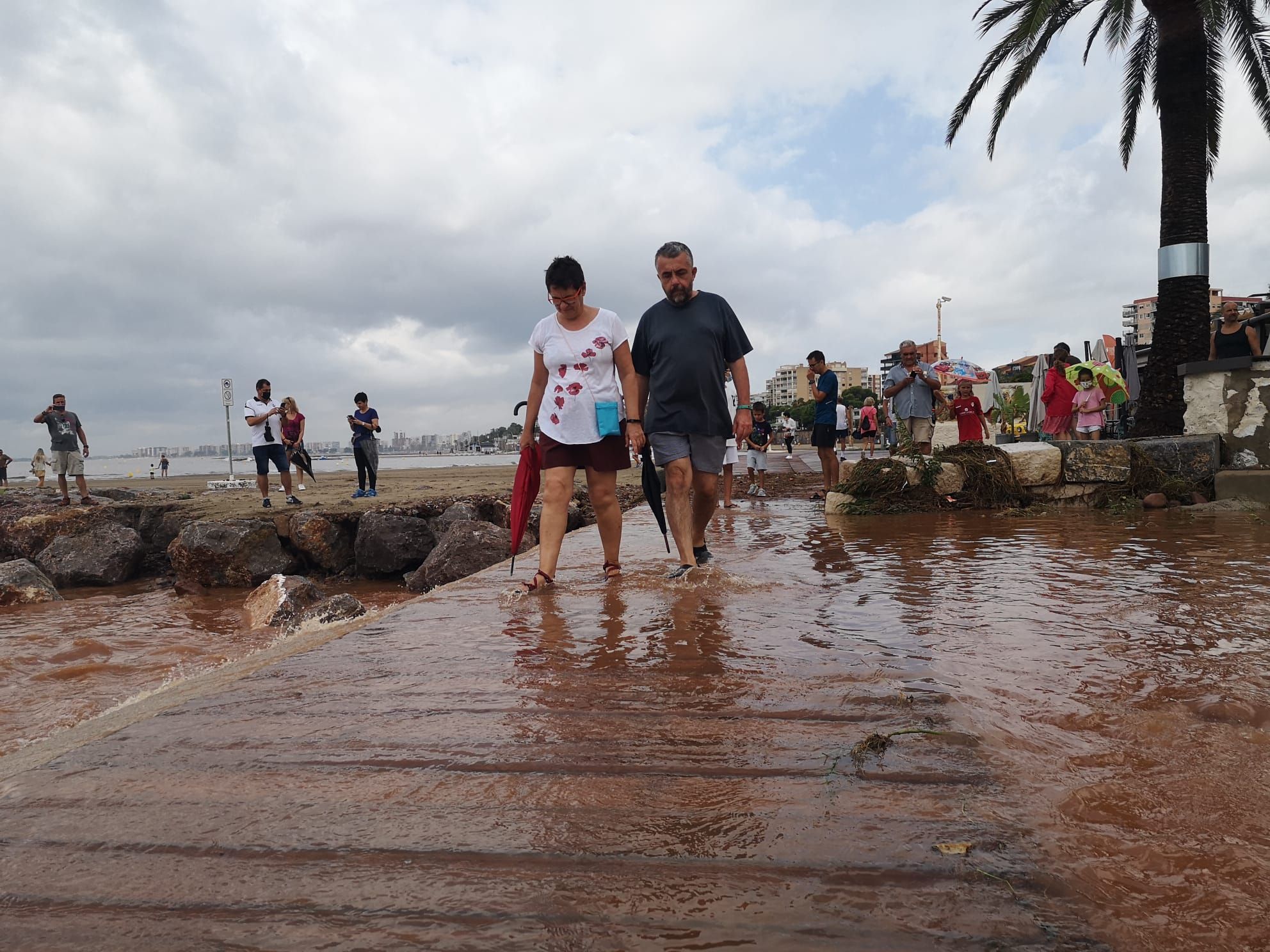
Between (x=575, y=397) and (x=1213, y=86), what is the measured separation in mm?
13332

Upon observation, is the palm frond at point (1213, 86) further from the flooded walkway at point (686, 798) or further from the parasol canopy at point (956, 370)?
the flooded walkway at point (686, 798)

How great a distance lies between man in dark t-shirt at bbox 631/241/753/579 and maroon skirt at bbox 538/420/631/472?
0.25 meters

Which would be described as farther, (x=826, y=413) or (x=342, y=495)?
(x=342, y=495)

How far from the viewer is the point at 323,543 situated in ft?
31.7

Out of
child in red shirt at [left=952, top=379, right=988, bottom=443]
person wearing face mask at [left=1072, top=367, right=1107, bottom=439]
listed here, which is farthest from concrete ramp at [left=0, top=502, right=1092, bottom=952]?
person wearing face mask at [left=1072, top=367, right=1107, bottom=439]

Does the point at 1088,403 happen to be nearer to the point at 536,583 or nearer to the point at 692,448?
the point at 692,448

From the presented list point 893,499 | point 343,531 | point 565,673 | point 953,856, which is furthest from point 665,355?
point 343,531

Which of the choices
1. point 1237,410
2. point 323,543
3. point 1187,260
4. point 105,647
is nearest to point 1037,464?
point 1237,410

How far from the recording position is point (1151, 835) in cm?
140

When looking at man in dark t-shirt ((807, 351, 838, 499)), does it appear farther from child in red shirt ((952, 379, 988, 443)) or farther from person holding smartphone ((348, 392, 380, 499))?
person holding smartphone ((348, 392, 380, 499))

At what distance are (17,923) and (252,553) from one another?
871 cm

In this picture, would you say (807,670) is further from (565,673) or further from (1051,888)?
(1051,888)

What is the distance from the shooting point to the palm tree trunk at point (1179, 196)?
32.8 feet

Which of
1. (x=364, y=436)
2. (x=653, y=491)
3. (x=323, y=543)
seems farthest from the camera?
(x=364, y=436)
